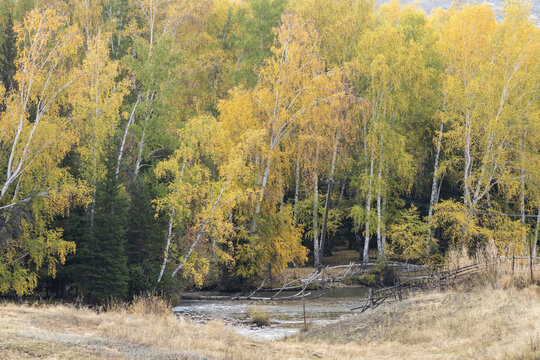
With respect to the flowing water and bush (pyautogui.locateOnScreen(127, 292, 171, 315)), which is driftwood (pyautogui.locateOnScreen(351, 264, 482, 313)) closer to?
the flowing water

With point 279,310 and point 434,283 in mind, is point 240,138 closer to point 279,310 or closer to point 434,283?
point 279,310

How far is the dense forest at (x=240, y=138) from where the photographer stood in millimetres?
21875

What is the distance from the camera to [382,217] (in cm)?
3266

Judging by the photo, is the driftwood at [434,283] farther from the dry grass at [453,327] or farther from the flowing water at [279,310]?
the flowing water at [279,310]

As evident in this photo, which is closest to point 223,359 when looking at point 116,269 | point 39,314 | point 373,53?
point 39,314

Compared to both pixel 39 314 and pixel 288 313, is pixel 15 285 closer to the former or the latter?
pixel 39 314

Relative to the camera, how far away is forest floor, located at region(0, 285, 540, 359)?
10648mm

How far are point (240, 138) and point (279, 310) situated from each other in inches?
370

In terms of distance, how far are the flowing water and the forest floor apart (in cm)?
213

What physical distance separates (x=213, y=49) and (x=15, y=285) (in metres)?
24.2

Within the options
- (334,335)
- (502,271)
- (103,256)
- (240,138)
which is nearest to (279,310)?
(334,335)

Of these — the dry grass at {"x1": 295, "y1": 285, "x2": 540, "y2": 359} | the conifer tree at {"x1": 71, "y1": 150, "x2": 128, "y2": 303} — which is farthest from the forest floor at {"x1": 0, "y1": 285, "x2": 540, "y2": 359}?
the conifer tree at {"x1": 71, "y1": 150, "x2": 128, "y2": 303}

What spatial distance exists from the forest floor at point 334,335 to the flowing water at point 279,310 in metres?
2.13

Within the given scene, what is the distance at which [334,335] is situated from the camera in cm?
1642
